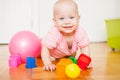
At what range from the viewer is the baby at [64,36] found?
1.03 m

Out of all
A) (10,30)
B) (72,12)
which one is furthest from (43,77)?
(10,30)

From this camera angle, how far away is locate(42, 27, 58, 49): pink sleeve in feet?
3.65

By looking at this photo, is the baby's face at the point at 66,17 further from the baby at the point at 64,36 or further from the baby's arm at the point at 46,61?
the baby's arm at the point at 46,61

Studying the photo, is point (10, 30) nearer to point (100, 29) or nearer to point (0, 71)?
point (100, 29)

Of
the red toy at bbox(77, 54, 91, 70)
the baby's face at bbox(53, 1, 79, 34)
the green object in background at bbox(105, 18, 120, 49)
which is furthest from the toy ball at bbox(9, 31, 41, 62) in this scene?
the green object in background at bbox(105, 18, 120, 49)

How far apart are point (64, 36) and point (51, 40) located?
0.29 ft

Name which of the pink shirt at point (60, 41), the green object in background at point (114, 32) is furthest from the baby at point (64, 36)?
the green object in background at point (114, 32)

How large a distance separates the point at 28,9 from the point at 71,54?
1.43 metres

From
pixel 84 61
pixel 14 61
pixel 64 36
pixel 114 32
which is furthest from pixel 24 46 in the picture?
pixel 114 32

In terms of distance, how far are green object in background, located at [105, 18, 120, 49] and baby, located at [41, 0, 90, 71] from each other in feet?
2.20

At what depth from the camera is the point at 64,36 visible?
1.17 metres

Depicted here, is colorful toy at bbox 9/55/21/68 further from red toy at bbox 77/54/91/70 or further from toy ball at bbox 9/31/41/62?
red toy at bbox 77/54/91/70

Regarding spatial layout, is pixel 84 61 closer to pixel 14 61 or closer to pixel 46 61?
pixel 46 61

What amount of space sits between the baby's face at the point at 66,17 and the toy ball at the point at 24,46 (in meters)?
0.24
